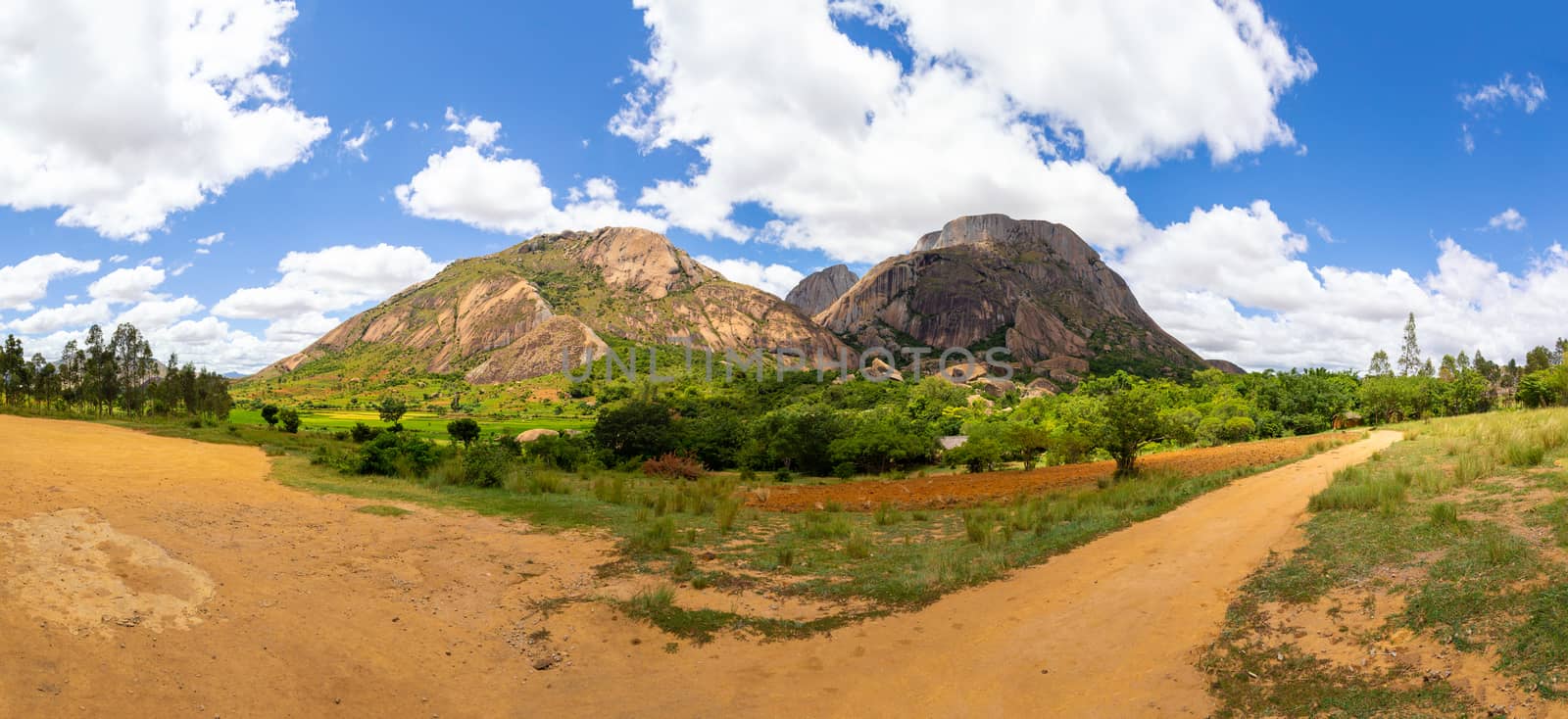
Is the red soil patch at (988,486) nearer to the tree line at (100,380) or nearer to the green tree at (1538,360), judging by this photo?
the tree line at (100,380)

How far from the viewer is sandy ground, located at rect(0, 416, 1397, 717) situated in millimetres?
6996

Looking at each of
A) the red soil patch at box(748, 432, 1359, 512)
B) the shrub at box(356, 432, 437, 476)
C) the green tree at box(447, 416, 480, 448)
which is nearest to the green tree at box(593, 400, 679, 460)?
the green tree at box(447, 416, 480, 448)

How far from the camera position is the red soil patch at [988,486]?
24.2m

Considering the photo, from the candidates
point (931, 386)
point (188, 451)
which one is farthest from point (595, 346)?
point (188, 451)

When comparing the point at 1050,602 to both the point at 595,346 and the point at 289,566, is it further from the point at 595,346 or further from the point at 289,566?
the point at 595,346

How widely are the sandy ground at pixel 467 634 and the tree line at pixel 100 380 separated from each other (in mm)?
54695

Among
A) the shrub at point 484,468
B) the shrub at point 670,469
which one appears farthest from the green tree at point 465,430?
the shrub at point 484,468

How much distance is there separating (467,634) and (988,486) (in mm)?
24336

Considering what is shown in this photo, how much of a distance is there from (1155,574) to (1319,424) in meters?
55.1

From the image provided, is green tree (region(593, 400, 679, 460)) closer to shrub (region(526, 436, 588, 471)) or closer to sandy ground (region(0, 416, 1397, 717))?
shrub (region(526, 436, 588, 471))

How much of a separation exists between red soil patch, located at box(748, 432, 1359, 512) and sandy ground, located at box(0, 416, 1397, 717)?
1113cm

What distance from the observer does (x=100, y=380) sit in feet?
171

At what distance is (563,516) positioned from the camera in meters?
17.5

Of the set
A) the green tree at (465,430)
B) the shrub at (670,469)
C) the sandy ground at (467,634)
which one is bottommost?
the shrub at (670,469)
